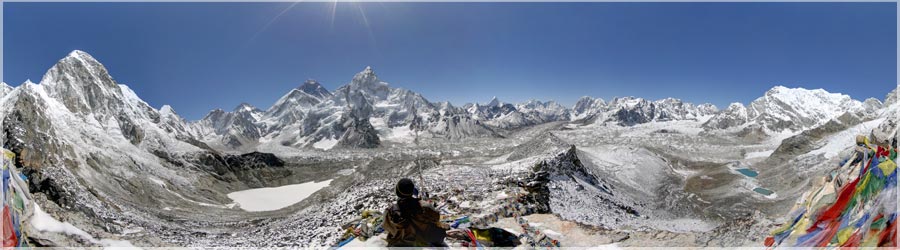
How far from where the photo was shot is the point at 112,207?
57.3m

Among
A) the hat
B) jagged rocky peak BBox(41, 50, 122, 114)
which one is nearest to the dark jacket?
the hat

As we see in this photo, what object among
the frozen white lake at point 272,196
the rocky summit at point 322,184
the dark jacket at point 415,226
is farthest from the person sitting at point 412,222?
the frozen white lake at point 272,196

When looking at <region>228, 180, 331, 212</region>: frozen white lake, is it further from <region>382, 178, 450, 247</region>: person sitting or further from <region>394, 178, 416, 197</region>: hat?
<region>394, 178, 416, 197</region>: hat

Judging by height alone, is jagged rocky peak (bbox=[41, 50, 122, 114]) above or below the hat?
above

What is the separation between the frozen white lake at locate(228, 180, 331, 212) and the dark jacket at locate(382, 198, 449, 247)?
9502cm

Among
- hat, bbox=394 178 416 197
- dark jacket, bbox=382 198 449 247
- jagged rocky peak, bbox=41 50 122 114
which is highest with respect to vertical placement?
jagged rocky peak, bbox=41 50 122 114

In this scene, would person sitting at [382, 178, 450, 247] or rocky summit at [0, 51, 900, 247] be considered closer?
person sitting at [382, 178, 450, 247]

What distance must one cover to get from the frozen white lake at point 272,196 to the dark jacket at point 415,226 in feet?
312

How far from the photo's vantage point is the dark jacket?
9367mm

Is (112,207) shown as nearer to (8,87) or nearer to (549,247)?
(549,247)

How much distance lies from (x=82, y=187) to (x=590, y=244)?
222ft

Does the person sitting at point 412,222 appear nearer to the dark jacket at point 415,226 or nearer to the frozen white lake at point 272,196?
the dark jacket at point 415,226

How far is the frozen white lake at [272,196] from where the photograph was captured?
10188 cm

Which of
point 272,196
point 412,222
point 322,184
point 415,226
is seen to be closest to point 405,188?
point 412,222
